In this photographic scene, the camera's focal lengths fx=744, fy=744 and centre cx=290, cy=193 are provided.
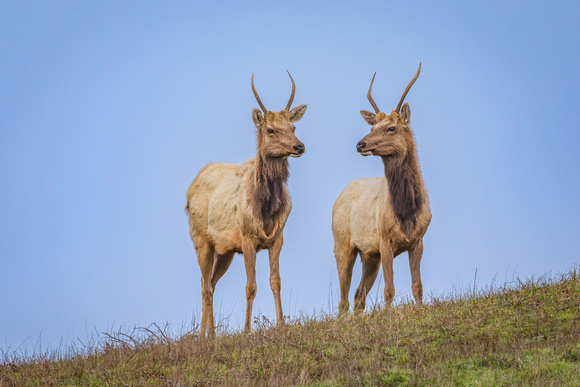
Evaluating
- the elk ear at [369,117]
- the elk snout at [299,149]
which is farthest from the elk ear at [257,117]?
the elk ear at [369,117]

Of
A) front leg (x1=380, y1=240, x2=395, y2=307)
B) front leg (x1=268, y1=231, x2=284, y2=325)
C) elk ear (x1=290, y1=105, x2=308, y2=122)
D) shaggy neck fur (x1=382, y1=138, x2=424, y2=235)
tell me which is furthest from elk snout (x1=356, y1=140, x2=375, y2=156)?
front leg (x1=268, y1=231, x2=284, y2=325)

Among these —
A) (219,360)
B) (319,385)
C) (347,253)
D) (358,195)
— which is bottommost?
(319,385)

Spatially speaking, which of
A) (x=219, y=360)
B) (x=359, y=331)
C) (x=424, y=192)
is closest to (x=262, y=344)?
(x=219, y=360)

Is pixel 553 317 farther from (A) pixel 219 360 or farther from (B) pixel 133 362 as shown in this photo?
(B) pixel 133 362

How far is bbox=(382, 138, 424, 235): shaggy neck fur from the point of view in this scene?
1177cm

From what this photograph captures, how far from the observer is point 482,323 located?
357 inches

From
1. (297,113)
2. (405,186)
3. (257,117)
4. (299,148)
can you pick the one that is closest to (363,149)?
(405,186)

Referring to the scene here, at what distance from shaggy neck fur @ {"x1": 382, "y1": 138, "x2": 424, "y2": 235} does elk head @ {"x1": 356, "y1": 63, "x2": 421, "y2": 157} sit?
120 mm

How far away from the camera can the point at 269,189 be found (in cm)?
1205

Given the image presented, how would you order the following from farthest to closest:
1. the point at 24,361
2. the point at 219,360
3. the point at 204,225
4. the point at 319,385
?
the point at 204,225 → the point at 24,361 → the point at 219,360 → the point at 319,385

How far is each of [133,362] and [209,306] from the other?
153 inches

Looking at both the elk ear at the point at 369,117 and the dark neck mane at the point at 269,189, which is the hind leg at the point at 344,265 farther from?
the elk ear at the point at 369,117

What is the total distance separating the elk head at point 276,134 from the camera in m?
11.9

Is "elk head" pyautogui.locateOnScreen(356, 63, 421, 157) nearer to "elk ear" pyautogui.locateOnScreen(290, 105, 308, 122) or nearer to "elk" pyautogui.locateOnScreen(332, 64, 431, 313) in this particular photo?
"elk" pyautogui.locateOnScreen(332, 64, 431, 313)
